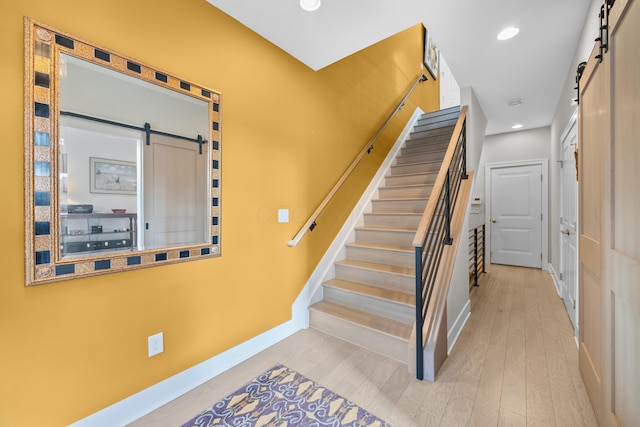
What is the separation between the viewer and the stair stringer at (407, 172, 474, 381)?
174 centimetres

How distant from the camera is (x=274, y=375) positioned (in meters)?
1.80

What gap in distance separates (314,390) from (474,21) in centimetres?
277

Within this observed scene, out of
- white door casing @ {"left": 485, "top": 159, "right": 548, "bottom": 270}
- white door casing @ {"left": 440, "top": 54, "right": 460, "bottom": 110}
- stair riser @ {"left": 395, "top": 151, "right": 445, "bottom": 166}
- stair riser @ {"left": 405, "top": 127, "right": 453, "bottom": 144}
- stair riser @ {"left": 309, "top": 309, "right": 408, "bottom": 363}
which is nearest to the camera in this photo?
stair riser @ {"left": 309, "top": 309, "right": 408, "bottom": 363}

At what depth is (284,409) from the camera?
151cm

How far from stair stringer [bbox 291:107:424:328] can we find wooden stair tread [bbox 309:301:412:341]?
4.0 inches

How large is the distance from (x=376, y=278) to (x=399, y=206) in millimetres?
1038

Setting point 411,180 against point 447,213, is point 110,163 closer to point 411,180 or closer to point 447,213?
point 447,213

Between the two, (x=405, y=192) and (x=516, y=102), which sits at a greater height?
(x=516, y=102)

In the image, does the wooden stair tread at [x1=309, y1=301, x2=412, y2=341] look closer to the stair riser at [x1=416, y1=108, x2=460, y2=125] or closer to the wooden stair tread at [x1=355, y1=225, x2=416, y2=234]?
the wooden stair tread at [x1=355, y1=225, x2=416, y2=234]

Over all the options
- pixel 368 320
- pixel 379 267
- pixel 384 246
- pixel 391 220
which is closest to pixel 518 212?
pixel 391 220

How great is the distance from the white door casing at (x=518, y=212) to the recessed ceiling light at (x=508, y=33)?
3.51 meters

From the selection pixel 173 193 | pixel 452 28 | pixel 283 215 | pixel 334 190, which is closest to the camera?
pixel 173 193

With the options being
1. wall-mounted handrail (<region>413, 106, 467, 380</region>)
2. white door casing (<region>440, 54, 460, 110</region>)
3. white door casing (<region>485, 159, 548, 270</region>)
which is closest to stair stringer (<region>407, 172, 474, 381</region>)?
wall-mounted handrail (<region>413, 106, 467, 380</region>)

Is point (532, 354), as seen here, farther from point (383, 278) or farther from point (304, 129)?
point (304, 129)
